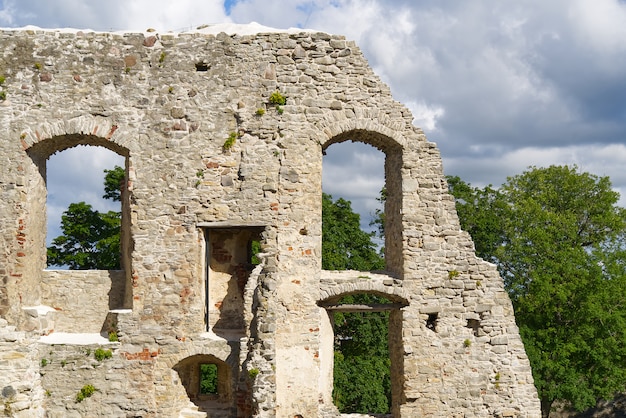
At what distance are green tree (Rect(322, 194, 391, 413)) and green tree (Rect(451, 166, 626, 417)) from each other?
173 inches

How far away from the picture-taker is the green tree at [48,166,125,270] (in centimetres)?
2236

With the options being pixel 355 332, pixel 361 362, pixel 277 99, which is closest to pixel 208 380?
pixel 361 362

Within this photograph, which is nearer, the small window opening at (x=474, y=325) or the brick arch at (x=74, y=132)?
the brick arch at (x=74, y=132)

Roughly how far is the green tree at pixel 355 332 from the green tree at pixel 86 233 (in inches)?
316

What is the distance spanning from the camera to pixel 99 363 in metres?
10.5

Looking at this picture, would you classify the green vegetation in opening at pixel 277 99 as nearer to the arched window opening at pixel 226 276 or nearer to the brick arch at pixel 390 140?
the brick arch at pixel 390 140

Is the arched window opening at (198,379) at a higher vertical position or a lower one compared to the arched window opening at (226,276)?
lower

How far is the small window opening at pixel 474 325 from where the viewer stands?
36.4ft

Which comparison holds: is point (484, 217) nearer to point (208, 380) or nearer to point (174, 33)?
point (208, 380)

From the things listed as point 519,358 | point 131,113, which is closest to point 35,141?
point 131,113

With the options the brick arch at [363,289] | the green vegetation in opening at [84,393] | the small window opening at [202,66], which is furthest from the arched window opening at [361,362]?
the small window opening at [202,66]

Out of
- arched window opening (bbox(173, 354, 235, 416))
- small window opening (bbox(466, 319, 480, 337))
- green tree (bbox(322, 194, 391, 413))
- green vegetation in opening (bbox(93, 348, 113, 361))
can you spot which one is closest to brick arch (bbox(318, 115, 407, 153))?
small window opening (bbox(466, 319, 480, 337))

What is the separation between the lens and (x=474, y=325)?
11.2 meters

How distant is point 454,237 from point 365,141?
2518 millimetres
